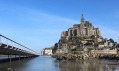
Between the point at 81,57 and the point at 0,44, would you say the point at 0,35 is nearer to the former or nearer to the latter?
the point at 0,44

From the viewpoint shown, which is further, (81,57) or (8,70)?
(81,57)

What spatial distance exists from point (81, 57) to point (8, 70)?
94.1 m

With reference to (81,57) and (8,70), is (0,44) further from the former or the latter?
(81,57)

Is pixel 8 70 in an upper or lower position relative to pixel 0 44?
lower

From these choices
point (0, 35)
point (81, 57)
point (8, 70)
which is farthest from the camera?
point (81, 57)

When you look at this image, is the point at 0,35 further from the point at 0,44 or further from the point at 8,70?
the point at 8,70

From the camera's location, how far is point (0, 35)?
70625 millimetres

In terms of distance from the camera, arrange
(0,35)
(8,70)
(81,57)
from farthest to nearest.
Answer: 1. (81,57)
2. (0,35)
3. (8,70)

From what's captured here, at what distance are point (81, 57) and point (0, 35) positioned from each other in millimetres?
90492

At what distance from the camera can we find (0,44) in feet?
228

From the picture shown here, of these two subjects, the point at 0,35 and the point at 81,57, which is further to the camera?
the point at 81,57

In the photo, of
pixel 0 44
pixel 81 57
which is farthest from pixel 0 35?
pixel 81 57

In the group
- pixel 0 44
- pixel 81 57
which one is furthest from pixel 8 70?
pixel 81 57

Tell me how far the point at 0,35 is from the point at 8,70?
32.6ft
